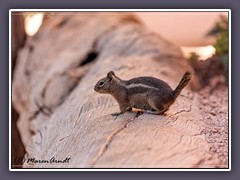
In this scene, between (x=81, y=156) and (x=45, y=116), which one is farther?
(x=45, y=116)

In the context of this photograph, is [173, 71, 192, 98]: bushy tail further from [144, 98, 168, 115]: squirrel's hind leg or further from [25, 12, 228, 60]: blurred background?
[25, 12, 228, 60]: blurred background

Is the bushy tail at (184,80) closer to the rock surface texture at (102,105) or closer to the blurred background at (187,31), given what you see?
the rock surface texture at (102,105)

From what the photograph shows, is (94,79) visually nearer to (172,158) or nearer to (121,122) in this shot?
(121,122)

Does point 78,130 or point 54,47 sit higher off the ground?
point 54,47

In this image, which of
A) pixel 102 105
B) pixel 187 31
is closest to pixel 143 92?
pixel 102 105

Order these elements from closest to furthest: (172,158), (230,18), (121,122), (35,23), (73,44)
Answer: (172,158), (121,122), (230,18), (73,44), (35,23)

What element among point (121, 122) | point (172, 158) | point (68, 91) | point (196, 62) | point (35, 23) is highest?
point (35, 23)

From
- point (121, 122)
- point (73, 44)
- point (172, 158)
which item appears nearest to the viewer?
point (172, 158)

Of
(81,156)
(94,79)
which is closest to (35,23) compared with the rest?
(94,79)
